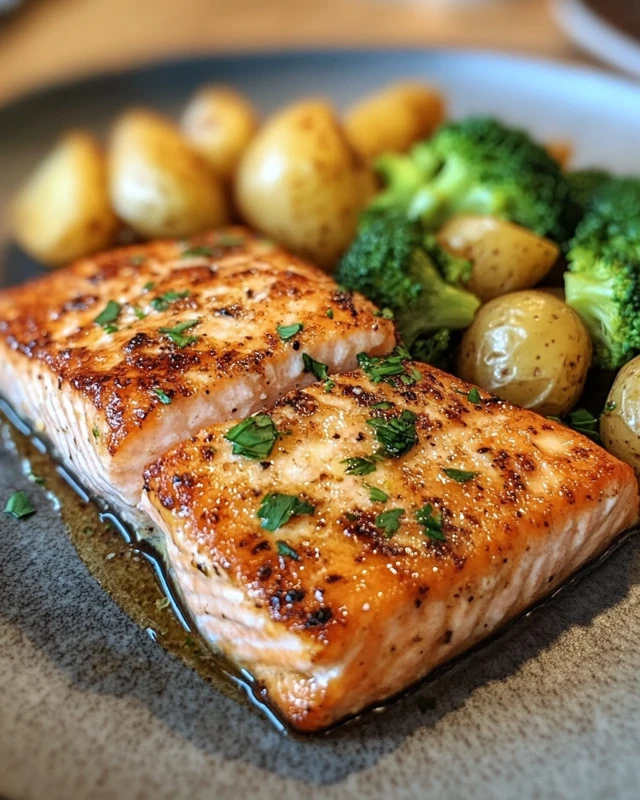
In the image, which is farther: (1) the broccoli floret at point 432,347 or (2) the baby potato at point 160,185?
(2) the baby potato at point 160,185

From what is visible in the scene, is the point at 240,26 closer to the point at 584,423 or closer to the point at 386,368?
the point at 386,368

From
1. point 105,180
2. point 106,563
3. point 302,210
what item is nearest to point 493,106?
point 302,210

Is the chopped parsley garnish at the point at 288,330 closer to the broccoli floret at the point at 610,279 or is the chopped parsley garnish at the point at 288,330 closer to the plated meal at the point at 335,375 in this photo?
the plated meal at the point at 335,375

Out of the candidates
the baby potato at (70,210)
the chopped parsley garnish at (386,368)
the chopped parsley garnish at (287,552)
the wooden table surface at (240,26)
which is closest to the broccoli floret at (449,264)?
the chopped parsley garnish at (386,368)

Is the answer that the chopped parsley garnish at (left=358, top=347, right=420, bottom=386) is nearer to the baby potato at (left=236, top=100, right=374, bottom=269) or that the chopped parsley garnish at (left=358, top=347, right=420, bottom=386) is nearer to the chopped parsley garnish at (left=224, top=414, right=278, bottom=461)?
the chopped parsley garnish at (left=224, top=414, right=278, bottom=461)

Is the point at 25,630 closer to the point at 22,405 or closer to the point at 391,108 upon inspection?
the point at 22,405

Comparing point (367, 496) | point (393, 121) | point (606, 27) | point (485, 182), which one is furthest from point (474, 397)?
point (606, 27)
